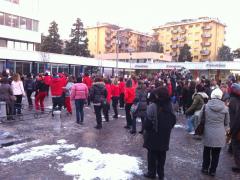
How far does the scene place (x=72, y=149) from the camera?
7.83 meters

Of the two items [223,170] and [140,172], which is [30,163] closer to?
[140,172]

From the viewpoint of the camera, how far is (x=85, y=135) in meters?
9.58

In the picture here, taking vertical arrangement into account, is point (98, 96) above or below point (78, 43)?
below

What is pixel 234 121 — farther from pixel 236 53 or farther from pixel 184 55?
pixel 236 53

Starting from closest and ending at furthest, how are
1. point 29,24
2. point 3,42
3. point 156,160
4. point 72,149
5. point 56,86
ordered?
point 156,160, point 72,149, point 56,86, point 3,42, point 29,24

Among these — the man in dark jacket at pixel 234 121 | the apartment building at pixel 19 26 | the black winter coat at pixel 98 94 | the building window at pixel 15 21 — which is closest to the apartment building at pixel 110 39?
the apartment building at pixel 19 26

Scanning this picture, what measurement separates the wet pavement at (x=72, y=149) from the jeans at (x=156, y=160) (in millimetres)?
322

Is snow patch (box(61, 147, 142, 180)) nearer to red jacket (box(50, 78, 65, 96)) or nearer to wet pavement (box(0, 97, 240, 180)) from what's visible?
wet pavement (box(0, 97, 240, 180))

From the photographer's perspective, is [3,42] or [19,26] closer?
[3,42]

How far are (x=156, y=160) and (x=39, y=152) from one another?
3.26 m

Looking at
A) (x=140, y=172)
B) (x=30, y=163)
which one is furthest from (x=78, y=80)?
(x=140, y=172)

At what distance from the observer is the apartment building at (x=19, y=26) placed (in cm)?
3912

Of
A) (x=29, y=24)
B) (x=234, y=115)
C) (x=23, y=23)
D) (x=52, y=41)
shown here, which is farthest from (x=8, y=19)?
(x=234, y=115)

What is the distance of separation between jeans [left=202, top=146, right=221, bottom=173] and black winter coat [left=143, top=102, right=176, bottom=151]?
127 centimetres
